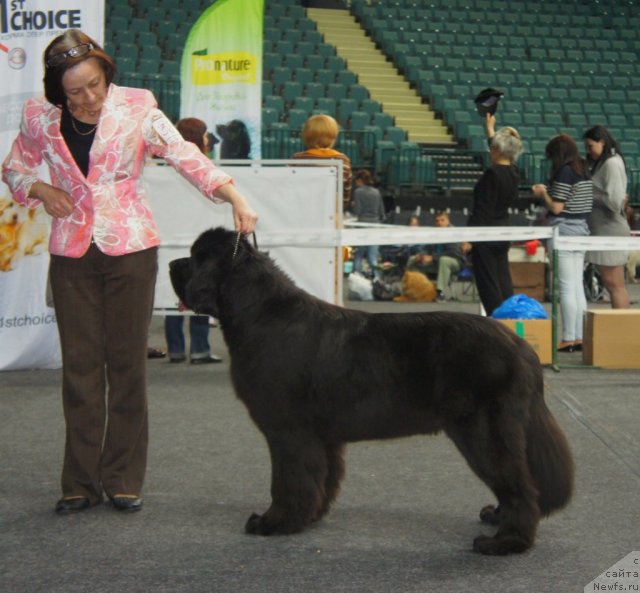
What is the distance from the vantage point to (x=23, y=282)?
258 inches

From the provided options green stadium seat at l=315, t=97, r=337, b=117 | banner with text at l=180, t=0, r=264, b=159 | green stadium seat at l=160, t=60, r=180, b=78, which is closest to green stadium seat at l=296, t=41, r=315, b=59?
green stadium seat at l=315, t=97, r=337, b=117

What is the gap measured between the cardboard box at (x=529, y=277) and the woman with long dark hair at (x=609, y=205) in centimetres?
346

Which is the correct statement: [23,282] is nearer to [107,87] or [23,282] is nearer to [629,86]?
[107,87]

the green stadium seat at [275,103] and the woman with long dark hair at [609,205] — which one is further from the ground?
A: the green stadium seat at [275,103]

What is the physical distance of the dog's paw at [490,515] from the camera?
344cm

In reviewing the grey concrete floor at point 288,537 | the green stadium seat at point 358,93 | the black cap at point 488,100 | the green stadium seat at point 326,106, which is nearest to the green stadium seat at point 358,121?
the green stadium seat at point 326,106

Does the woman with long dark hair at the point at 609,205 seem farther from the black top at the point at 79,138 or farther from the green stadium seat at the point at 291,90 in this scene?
the green stadium seat at the point at 291,90

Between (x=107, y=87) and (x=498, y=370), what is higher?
(x=107, y=87)

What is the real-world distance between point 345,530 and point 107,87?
5.80ft

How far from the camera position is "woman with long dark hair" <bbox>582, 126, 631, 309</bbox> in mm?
7586

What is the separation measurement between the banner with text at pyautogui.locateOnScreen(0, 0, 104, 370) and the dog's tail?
420 cm

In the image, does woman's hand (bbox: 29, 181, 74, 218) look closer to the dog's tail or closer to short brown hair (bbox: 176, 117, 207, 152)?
the dog's tail

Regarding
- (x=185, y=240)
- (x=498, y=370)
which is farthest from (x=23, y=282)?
(x=498, y=370)

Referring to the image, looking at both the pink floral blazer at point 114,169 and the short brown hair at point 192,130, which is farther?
the short brown hair at point 192,130
